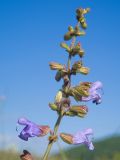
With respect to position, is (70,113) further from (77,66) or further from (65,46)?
(65,46)

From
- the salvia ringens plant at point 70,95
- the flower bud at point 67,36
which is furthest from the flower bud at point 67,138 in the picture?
the flower bud at point 67,36

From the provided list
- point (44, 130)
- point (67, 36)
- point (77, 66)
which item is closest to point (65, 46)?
point (67, 36)

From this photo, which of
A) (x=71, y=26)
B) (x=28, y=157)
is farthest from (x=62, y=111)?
(x=71, y=26)

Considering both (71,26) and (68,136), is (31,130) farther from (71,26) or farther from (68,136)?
(71,26)

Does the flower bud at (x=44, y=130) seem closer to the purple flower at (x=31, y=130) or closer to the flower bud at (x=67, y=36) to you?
the purple flower at (x=31, y=130)

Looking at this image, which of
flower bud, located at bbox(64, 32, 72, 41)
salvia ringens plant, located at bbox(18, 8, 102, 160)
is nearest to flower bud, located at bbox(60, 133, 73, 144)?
salvia ringens plant, located at bbox(18, 8, 102, 160)

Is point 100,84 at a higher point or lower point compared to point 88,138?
higher

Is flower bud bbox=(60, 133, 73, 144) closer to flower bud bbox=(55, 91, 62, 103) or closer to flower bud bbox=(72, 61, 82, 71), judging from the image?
flower bud bbox=(55, 91, 62, 103)
